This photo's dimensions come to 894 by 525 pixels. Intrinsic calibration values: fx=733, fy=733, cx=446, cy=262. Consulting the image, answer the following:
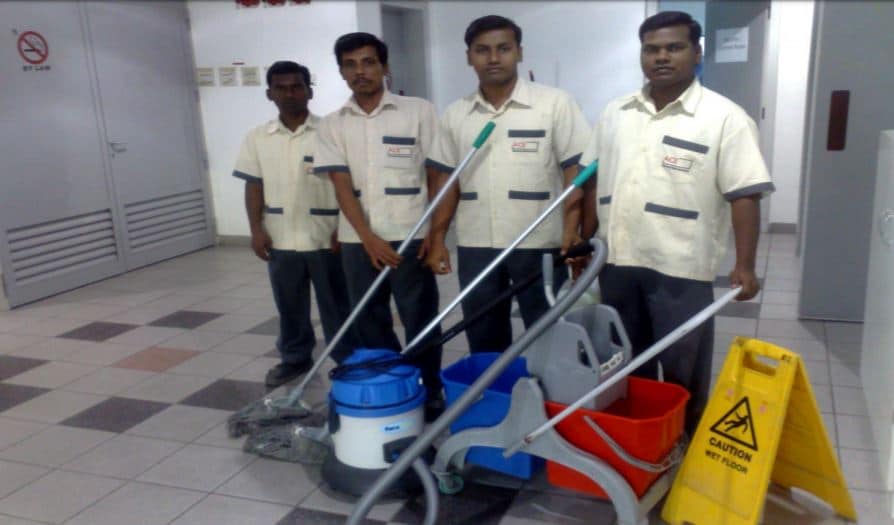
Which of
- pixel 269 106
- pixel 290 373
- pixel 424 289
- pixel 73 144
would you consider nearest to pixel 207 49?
pixel 269 106

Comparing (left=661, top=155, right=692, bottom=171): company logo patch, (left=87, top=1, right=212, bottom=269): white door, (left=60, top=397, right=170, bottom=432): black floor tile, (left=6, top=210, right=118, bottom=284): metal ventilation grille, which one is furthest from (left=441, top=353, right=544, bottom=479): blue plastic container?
(left=87, top=1, right=212, bottom=269): white door

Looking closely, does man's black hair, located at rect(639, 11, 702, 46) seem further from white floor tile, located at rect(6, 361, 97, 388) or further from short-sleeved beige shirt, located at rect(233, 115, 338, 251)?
white floor tile, located at rect(6, 361, 97, 388)

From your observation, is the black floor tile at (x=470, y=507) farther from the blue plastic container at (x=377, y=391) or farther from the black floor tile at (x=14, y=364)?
the black floor tile at (x=14, y=364)

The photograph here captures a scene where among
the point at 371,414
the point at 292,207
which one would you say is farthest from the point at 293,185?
the point at 371,414

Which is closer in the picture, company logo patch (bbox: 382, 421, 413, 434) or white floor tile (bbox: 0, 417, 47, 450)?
company logo patch (bbox: 382, 421, 413, 434)

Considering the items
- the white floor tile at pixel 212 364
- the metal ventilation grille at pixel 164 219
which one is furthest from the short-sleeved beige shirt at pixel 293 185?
the metal ventilation grille at pixel 164 219

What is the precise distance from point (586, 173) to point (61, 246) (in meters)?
4.21

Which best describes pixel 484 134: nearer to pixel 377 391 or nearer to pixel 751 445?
pixel 377 391

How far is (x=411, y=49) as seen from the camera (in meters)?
6.74

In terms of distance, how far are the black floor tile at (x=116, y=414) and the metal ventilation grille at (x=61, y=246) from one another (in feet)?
6.94

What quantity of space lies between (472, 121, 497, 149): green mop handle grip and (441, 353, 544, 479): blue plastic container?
709 mm

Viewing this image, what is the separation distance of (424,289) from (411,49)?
4436 mm

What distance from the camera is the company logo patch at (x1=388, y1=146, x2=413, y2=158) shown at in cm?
272

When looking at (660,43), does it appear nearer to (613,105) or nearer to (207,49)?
(613,105)
